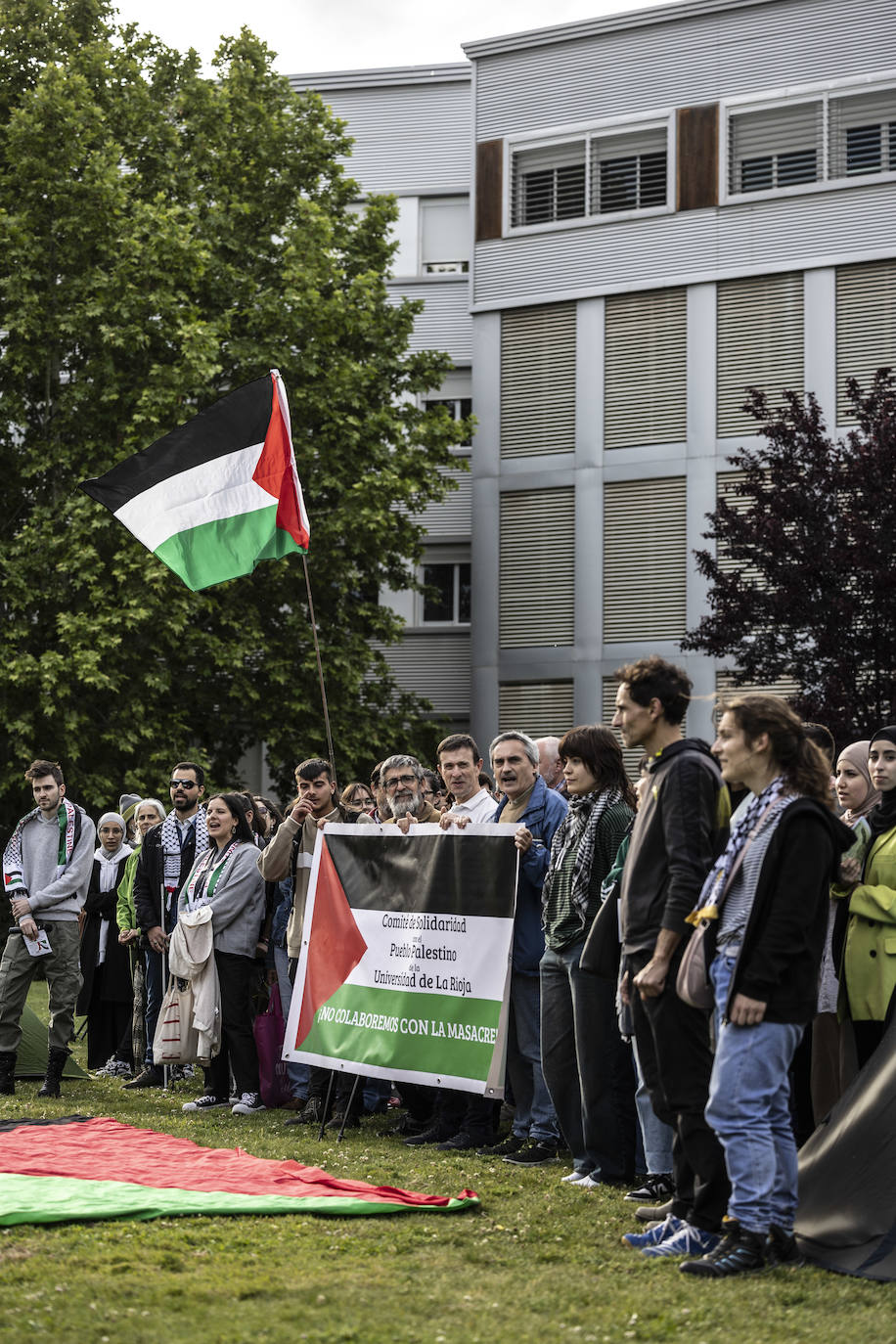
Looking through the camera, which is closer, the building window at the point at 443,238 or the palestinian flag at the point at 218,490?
the palestinian flag at the point at 218,490

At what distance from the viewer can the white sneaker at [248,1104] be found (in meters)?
10.7

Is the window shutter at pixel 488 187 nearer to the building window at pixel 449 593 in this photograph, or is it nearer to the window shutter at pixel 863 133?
the window shutter at pixel 863 133

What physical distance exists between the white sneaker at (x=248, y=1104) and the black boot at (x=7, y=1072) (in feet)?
6.46

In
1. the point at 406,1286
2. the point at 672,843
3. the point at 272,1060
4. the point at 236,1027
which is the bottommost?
the point at 272,1060

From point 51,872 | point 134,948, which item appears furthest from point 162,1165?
point 134,948

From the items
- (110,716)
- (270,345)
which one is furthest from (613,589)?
(110,716)

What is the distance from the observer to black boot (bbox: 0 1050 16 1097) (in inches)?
462

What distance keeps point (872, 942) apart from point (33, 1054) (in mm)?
7830

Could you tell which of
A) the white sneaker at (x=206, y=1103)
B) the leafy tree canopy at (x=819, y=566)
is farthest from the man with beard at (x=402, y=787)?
the leafy tree canopy at (x=819, y=566)

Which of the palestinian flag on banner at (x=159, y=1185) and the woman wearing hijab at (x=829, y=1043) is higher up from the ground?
the woman wearing hijab at (x=829, y=1043)

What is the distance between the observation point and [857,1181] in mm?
6289

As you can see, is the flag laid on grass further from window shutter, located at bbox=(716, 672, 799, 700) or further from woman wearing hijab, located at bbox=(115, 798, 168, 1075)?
window shutter, located at bbox=(716, 672, 799, 700)

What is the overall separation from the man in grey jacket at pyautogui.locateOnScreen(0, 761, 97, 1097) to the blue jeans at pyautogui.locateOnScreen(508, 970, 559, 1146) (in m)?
4.19

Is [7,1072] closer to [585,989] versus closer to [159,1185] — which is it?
[159,1185]
